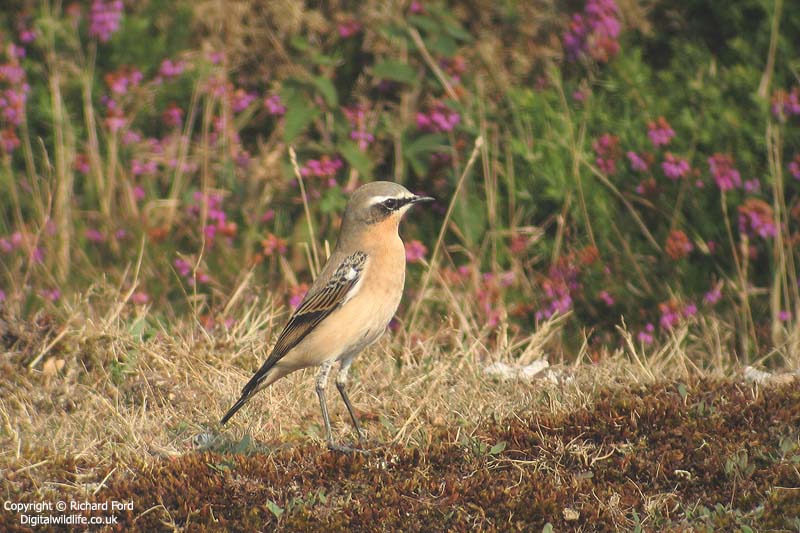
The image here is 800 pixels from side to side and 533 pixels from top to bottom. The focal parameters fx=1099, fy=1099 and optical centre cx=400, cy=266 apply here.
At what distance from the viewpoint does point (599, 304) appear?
8414 millimetres

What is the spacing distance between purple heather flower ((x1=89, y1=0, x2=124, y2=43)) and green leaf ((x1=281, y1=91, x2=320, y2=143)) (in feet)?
7.84

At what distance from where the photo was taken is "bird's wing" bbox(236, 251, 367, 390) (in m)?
6.23

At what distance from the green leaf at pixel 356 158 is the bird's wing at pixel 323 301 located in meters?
3.03

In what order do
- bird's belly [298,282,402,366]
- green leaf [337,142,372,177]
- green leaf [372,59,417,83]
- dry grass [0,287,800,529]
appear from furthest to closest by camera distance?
1. green leaf [372,59,417,83]
2. green leaf [337,142,372,177]
3. bird's belly [298,282,402,366]
4. dry grass [0,287,800,529]

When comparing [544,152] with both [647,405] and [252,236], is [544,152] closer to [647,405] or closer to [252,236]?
[252,236]

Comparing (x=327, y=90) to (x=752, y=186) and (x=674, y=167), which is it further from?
(x=752, y=186)

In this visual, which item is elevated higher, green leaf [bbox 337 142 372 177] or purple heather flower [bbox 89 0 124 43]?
purple heather flower [bbox 89 0 124 43]

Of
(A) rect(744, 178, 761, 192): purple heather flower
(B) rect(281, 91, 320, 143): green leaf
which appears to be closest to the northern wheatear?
(B) rect(281, 91, 320, 143): green leaf

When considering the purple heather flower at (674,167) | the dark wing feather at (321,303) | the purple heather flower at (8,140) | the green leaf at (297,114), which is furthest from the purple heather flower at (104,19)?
the purple heather flower at (674,167)

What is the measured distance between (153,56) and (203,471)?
6.48 m

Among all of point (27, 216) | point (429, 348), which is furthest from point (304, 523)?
point (27, 216)

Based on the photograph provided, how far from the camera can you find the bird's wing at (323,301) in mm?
6230

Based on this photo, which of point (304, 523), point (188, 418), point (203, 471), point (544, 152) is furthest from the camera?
point (544, 152)

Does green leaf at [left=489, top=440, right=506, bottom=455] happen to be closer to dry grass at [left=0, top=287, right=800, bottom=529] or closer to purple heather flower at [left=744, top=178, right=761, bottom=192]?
dry grass at [left=0, top=287, right=800, bottom=529]
